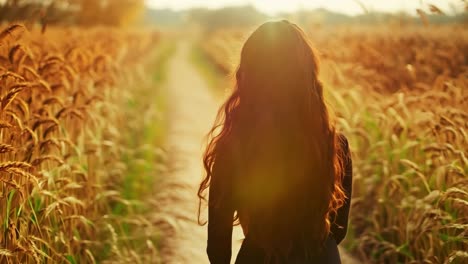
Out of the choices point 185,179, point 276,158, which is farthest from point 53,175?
point 185,179

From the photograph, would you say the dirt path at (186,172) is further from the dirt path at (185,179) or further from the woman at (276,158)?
the woman at (276,158)

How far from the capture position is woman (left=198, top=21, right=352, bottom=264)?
2.21m

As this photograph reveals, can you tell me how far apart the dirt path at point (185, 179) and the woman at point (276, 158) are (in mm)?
1751

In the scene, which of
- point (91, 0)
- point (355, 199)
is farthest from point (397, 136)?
point (91, 0)

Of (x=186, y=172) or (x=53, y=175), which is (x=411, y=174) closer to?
(x=53, y=175)

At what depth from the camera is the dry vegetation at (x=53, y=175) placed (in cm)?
323

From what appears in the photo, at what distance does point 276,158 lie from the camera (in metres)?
2.22

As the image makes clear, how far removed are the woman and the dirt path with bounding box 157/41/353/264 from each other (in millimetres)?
1751

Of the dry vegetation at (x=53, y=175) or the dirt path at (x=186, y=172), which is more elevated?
the dry vegetation at (x=53, y=175)

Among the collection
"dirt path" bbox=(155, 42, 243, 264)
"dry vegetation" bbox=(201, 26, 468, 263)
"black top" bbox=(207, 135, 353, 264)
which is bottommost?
"dirt path" bbox=(155, 42, 243, 264)

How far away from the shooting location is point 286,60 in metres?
2.20

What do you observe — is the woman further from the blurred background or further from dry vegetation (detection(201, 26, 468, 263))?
dry vegetation (detection(201, 26, 468, 263))

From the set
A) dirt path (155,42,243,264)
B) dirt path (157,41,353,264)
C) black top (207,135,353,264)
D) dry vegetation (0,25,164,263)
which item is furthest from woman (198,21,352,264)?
dirt path (157,41,353,264)

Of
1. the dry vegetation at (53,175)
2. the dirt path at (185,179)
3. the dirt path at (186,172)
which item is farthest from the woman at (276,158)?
the dirt path at (185,179)
